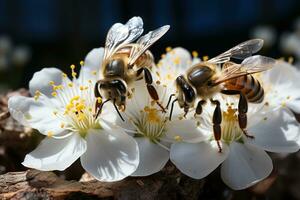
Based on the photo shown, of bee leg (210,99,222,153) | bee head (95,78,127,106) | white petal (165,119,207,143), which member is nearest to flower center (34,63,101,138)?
bee head (95,78,127,106)

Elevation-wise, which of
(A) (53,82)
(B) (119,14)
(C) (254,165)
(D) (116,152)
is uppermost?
(A) (53,82)

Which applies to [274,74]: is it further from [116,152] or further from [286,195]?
[116,152]

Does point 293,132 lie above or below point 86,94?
below

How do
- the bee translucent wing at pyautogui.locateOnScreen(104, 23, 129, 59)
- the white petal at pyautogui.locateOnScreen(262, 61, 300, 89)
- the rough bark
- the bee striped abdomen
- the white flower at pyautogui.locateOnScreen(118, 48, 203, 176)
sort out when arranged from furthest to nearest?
the white petal at pyautogui.locateOnScreen(262, 61, 300, 89) → the bee translucent wing at pyautogui.locateOnScreen(104, 23, 129, 59) → the bee striped abdomen → the white flower at pyautogui.locateOnScreen(118, 48, 203, 176) → the rough bark

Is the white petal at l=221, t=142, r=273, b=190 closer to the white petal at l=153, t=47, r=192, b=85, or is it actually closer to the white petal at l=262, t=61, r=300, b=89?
the white petal at l=153, t=47, r=192, b=85

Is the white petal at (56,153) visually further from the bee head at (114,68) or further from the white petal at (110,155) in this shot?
the bee head at (114,68)

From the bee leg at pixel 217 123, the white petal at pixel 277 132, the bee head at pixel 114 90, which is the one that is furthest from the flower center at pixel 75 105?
the white petal at pixel 277 132

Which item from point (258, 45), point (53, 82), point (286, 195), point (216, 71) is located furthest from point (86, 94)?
point (286, 195)
